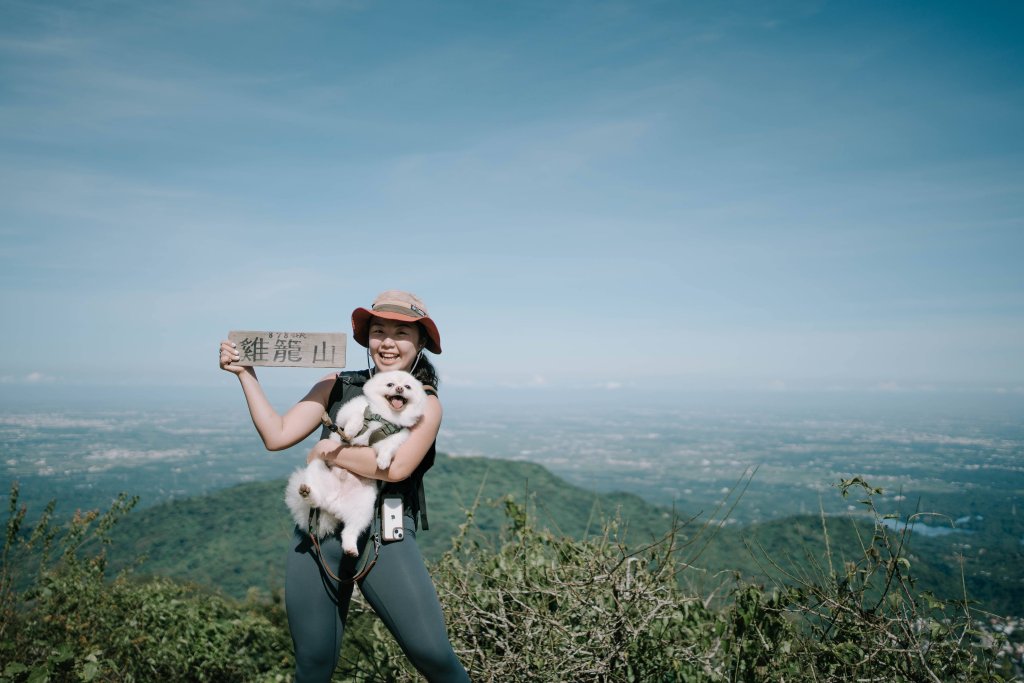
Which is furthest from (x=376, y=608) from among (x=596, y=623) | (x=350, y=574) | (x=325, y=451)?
(x=596, y=623)

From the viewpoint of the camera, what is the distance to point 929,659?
236 cm

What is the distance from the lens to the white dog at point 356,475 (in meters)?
2.09

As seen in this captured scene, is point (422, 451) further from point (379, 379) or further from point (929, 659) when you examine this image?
point (929, 659)

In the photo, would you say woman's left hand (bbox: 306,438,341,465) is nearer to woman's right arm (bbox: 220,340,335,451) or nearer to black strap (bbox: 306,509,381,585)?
woman's right arm (bbox: 220,340,335,451)

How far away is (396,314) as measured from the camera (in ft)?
7.70

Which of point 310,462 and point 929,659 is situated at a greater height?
point 310,462

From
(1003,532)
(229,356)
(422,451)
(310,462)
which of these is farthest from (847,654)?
(1003,532)

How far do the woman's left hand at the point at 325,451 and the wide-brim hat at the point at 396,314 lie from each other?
0.54m

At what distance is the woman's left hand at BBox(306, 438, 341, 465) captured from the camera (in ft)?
7.02

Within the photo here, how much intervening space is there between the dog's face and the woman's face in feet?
0.48

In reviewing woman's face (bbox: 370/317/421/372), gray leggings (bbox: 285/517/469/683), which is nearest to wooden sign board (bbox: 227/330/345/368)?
woman's face (bbox: 370/317/421/372)

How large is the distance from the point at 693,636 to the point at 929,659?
1.21 metres

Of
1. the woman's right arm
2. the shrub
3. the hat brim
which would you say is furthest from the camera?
the shrub

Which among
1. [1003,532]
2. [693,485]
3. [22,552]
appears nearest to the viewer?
[22,552]
